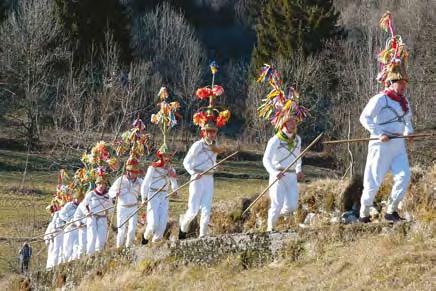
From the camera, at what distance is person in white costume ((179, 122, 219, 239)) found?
12.3 metres

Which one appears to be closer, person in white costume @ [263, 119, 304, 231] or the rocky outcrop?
the rocky outcrop

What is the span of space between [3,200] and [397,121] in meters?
23.9

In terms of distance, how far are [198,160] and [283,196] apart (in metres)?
1.83

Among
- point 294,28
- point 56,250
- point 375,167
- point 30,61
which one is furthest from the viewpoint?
point 294,28

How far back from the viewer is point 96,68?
4462cm

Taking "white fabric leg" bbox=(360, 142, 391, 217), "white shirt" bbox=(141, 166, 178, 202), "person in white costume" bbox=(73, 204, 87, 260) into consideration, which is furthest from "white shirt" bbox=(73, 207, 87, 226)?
"white fabric leg" bbox=(360, 142, 391, 217)

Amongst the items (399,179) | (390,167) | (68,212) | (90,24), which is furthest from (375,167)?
(90,24)

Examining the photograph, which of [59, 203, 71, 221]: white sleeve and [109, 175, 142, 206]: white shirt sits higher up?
[109, 175, 142, 206]: white shirt

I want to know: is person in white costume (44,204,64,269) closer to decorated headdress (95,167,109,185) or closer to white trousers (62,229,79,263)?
white trousers (62,229,79,263)

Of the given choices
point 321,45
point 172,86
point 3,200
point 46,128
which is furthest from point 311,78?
point 3,200

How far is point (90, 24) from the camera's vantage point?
153 feet

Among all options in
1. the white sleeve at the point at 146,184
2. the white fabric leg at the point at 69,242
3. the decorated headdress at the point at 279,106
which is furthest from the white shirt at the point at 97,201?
the decorated headdress at the point at 279,106

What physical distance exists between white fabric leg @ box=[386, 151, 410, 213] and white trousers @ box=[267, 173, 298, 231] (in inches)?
78.1

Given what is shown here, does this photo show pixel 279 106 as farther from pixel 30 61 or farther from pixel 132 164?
pixel 30 61
